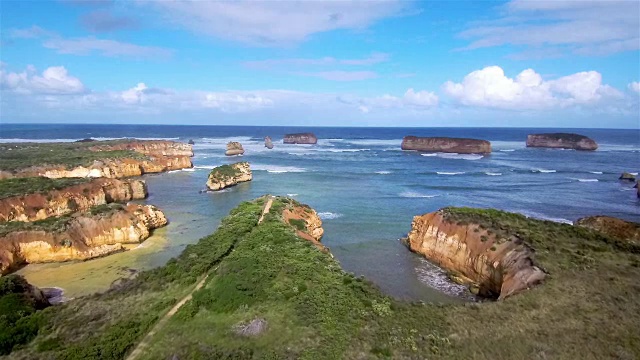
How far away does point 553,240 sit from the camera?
32.3 metres

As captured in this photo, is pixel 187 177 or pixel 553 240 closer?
pixel 553 240

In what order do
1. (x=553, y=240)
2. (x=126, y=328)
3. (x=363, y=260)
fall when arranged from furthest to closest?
(x=363, y=260)
(x=553, y=240)
(x=126, y=328)

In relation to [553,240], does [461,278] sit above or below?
below

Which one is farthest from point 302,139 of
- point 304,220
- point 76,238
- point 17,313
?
point 17,313

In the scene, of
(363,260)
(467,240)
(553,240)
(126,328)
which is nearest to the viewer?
(126,328)

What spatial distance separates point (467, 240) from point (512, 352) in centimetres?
1637

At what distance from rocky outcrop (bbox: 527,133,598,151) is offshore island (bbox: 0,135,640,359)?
144 meters

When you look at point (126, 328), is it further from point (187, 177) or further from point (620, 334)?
point (187, 177)

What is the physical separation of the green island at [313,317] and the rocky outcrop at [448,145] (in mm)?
125429

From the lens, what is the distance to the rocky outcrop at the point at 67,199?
45031 millimetres

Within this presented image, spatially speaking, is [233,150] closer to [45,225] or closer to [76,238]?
[45,225]

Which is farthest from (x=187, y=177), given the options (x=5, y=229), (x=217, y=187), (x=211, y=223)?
(x=5, y=229)

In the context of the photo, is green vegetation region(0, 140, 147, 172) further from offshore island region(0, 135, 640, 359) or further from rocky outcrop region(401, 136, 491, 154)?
rocky outcrop region(401, 136, 491, 154)

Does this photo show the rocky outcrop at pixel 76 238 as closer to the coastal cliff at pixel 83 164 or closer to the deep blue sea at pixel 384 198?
the deep blue sea at pixel 384 198
